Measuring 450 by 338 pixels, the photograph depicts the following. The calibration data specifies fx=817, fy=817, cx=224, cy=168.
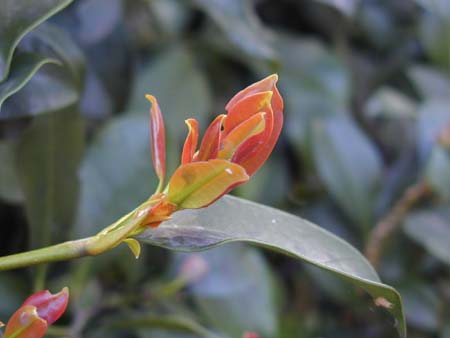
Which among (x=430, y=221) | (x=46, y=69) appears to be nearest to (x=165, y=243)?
(x=46, y=69)

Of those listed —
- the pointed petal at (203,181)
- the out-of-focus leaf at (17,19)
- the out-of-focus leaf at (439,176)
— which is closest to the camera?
the pointed petal at (203,181)

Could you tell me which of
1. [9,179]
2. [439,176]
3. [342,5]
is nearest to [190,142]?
[9,179]

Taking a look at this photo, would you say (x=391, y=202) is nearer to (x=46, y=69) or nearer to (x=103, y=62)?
(x=103, y=62)

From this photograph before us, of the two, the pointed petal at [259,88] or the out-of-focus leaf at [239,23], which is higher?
the pointed petal at [259,88]

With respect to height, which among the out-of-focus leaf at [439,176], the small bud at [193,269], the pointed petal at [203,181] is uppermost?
the pointed petal at [203,181]

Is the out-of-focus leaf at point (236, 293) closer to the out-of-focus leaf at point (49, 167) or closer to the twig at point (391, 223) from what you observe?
the twig at point (391, 223)

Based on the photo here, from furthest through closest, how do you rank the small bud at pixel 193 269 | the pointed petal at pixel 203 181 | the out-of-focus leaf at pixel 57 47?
the small bud at pixel 193 269 < the out-of-focus leaf at pixel 57 47 < the pointed petal at pixel 203 181

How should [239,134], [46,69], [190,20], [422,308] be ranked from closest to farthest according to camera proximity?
[239,134]
[46,69]
[422,308]
[190,20]

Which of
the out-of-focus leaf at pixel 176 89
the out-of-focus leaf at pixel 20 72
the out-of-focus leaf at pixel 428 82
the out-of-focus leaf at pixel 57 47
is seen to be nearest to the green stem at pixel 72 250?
the out-of-focus leaf at pixel 20 72
